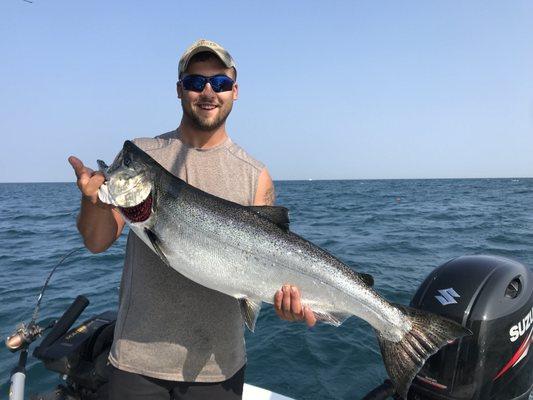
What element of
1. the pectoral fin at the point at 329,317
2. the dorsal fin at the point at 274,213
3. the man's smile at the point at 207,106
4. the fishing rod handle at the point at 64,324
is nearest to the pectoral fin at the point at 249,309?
the pectoral fin at the point at 329,317

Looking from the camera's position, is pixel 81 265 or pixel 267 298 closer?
pixel 267 298

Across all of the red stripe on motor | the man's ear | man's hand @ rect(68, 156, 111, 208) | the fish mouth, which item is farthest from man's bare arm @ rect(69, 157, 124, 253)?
the red stripe on motor

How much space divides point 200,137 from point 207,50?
710mm

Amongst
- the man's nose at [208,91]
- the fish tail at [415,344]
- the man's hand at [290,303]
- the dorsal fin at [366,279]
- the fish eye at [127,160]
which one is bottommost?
the fish tail at [415,344]

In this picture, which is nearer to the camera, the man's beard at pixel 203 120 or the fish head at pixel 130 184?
the fish head at pixel 130 184

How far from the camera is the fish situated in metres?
3.02

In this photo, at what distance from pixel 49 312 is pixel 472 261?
924cm

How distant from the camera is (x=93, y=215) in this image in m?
3.05

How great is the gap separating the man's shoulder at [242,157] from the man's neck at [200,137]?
124 millimetres

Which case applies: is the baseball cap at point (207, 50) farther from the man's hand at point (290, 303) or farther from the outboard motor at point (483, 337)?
the outboard motor at point (483, 337)

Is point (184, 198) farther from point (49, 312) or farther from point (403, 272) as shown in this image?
point (403, 272)

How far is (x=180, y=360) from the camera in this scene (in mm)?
3076

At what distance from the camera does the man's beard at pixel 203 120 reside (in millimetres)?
3332

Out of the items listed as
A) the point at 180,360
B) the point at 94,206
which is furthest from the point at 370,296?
the point at 94,206
